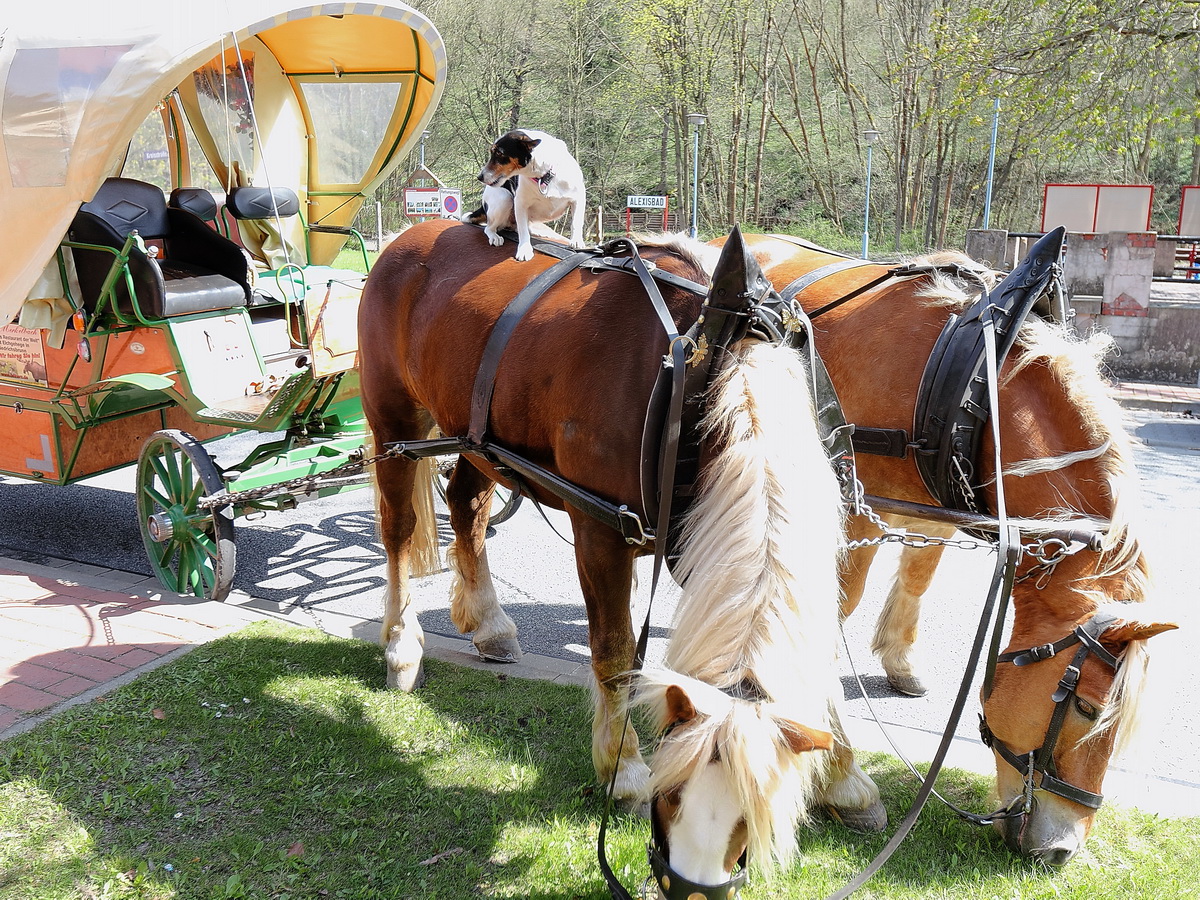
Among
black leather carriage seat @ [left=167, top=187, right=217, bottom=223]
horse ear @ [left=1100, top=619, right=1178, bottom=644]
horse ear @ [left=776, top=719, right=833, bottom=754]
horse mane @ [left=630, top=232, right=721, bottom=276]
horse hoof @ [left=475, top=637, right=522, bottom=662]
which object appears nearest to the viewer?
horse ear @ [left=776, top=719, right=833, bottom=754]

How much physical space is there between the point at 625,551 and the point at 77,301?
3.85 metres

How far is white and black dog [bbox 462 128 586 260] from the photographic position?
3580mm

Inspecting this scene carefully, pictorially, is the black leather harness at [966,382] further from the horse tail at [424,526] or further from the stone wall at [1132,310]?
the stone wall at [1132,310]

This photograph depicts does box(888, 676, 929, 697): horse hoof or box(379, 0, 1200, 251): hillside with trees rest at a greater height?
box(379, 0, 1200, 251): hillside with trees

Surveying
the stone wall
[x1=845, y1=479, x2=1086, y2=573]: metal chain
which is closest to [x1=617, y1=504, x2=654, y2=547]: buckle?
[x1=845, y1=479, x2=1086, y2=573]: metal chain

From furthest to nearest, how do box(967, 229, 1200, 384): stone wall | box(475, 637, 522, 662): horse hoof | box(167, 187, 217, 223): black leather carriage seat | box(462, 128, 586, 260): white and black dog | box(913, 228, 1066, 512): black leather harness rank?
box(967, 229, 1200, 384): stone wall, box(167, 187, 217, 223): black leather carriage seat, box(475, 637, 522, 662): horse hoof, box(462, 128, 586, 260): white and black dog, box(913, 228, 1066, 512): black leather harness

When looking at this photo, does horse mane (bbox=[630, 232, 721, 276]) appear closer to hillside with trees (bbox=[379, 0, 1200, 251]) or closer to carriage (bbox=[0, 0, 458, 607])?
carriage (bbox=[0, 0, 458, 607])

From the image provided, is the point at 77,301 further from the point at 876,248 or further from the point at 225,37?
the point at 876,248

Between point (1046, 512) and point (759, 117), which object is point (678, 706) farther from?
point (759, 117)

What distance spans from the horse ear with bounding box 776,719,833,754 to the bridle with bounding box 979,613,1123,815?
92 centimetres

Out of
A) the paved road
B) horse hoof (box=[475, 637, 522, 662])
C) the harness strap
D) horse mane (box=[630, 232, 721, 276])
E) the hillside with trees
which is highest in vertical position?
the hillside with trees

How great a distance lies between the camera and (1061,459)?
247cm

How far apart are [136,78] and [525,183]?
210 centimetres

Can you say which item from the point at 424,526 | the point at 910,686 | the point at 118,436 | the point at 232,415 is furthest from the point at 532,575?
the point at 118,436
